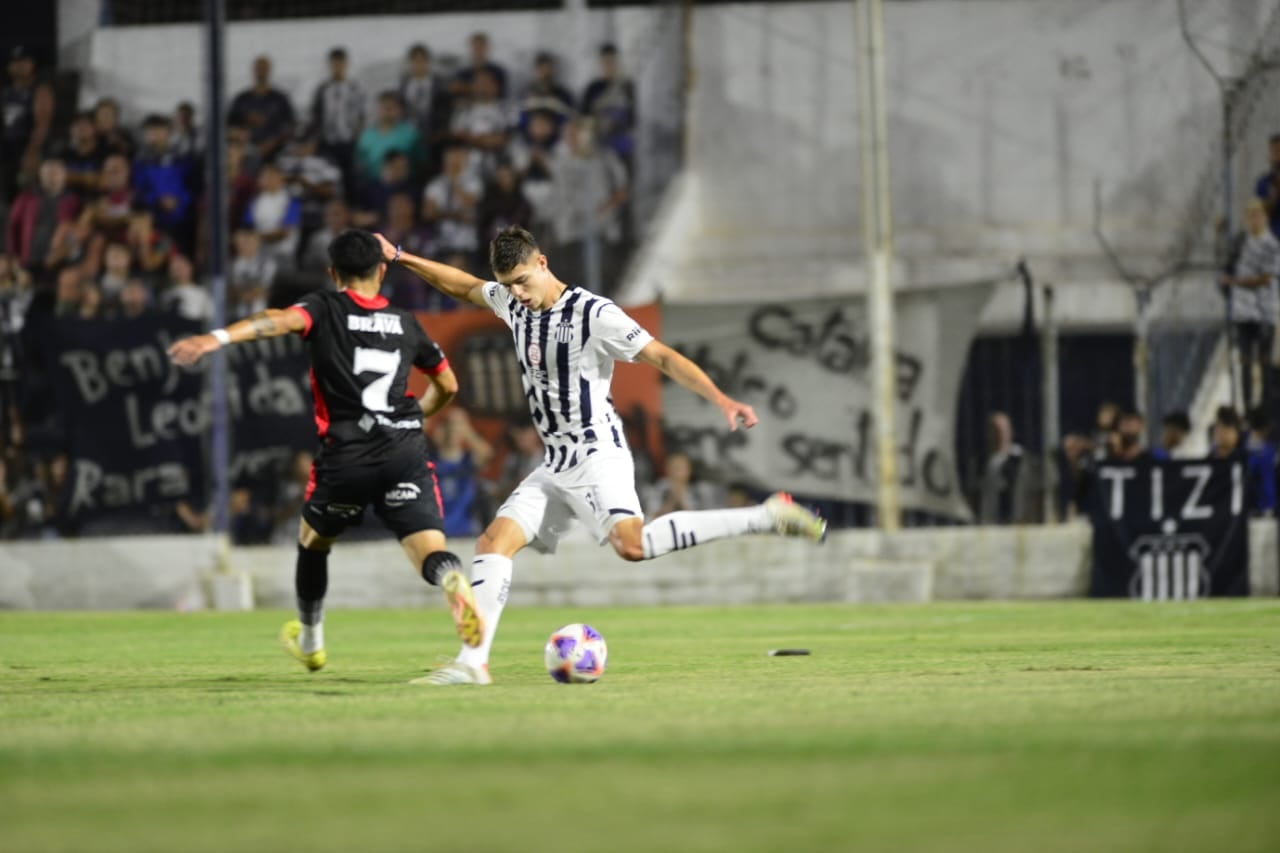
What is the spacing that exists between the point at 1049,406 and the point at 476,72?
1014 cm

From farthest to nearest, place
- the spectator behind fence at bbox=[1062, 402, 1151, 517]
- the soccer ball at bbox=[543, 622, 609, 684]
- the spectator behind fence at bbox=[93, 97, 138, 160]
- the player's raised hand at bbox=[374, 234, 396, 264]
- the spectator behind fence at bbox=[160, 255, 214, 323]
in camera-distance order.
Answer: the spectator behind fence at bbox=[93, 97, 138, 160]
the spectator behind fence at bbox=[160, 255, 214, 323]
the spectator behind fence at bbox=[1062, 402, 1151, 517]
the player's raised hand at bbox=[374, 234, 396, 264]
the soccer ball at bbox=[543, 622, 609, 684]

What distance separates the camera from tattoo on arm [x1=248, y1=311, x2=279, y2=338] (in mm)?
8547

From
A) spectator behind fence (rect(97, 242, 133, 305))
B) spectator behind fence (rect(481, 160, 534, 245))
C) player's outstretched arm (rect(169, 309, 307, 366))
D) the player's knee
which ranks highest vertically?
spectator behind fence (rect(481, 160, 534, 245))

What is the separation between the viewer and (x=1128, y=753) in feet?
18.7

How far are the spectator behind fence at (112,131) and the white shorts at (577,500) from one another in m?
17.7

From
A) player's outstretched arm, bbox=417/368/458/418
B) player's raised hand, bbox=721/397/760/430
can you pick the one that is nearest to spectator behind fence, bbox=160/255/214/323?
player's outstretched arm, bbox=417/368/458/418

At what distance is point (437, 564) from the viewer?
8.75 meters

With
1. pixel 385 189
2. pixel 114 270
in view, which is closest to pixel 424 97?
pixel 385 189

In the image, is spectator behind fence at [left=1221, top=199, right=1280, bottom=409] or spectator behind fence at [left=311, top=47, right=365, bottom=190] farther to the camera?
spectator behind fence at [left=311, top=47, right=365, bottom=190]

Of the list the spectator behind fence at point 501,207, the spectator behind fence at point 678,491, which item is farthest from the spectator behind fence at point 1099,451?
the spectator behind fence at point 501,207

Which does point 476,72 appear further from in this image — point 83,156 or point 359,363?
point 359,363

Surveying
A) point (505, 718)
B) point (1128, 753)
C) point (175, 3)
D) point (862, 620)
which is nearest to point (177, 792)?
point (505, 718)

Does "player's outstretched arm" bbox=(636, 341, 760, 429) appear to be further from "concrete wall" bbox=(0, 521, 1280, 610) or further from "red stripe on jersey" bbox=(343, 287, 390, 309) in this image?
"concrete wall" bbox=(0, 521, 1280, 610)

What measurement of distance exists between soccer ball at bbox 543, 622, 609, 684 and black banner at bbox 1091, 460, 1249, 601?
10890mm
